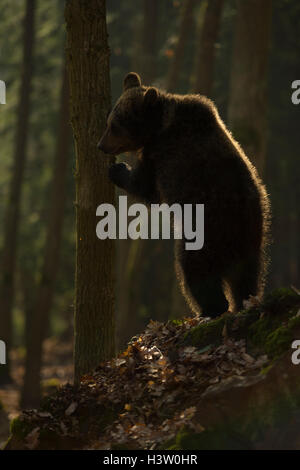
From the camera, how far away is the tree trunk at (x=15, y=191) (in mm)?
22391

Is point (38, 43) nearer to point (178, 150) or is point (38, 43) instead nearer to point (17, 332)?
point (178, 150)

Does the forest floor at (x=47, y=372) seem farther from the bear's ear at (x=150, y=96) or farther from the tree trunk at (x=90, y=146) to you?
the bear's ear at (x=150, y=96)

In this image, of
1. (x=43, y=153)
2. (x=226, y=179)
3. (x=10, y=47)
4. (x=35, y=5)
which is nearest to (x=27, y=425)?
(x=226, y=179)

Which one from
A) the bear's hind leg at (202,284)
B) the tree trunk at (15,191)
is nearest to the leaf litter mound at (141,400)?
the bear's hind leg at (202,284)

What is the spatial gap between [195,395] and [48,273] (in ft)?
43.9

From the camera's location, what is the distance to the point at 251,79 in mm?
15312

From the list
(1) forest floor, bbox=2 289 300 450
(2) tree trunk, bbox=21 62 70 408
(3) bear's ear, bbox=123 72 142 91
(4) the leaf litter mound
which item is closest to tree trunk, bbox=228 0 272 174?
(3) bear's ear, bbox=123 72 142 91

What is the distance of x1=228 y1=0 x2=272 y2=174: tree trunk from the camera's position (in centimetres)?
1498

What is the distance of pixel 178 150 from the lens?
882 centimetres

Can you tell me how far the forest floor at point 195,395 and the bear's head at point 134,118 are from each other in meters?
2.56

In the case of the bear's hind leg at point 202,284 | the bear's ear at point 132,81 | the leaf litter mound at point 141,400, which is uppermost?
the bear's ear at point 132,81

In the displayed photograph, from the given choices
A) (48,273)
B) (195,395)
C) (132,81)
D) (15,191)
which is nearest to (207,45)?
(48,273)

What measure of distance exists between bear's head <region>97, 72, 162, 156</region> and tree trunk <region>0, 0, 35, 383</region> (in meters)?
13.7

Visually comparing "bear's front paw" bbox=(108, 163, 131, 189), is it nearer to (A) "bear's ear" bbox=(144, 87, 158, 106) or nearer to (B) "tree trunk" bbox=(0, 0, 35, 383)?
(A) "bear's ear" bbox=(144, 87, 158, 106)
